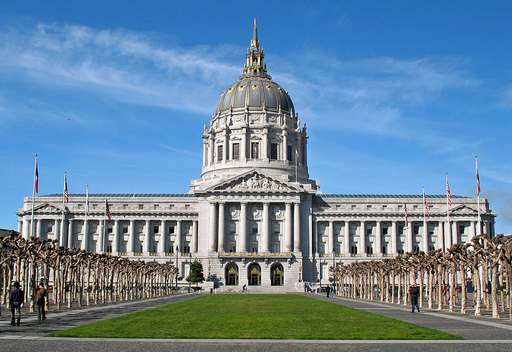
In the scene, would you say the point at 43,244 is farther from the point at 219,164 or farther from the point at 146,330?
the point at 219,164

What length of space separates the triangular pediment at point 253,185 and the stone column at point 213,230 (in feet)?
13.7

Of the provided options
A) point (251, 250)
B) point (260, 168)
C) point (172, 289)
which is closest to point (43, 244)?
point (172, 289)

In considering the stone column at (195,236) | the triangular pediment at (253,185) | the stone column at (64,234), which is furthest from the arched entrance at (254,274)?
the stone column at (64,234)

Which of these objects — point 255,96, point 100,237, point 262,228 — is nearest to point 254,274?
point 262,228

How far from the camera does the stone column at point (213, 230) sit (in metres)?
150

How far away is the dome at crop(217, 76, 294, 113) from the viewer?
181 metres

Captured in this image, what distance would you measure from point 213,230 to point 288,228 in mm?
16187

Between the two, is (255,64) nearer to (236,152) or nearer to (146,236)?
(236,152)

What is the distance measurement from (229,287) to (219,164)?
150ft

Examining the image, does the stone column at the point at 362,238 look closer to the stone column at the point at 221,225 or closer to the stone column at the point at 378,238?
the stone column at the point at 378,238

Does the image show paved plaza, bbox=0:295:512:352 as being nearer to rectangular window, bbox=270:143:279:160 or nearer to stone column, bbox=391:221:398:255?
stone column, bbox=391:221:398:255

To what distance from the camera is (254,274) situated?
147 m

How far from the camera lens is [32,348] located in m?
25.9

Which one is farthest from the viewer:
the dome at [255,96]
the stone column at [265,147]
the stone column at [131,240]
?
the dome at [255,96]
